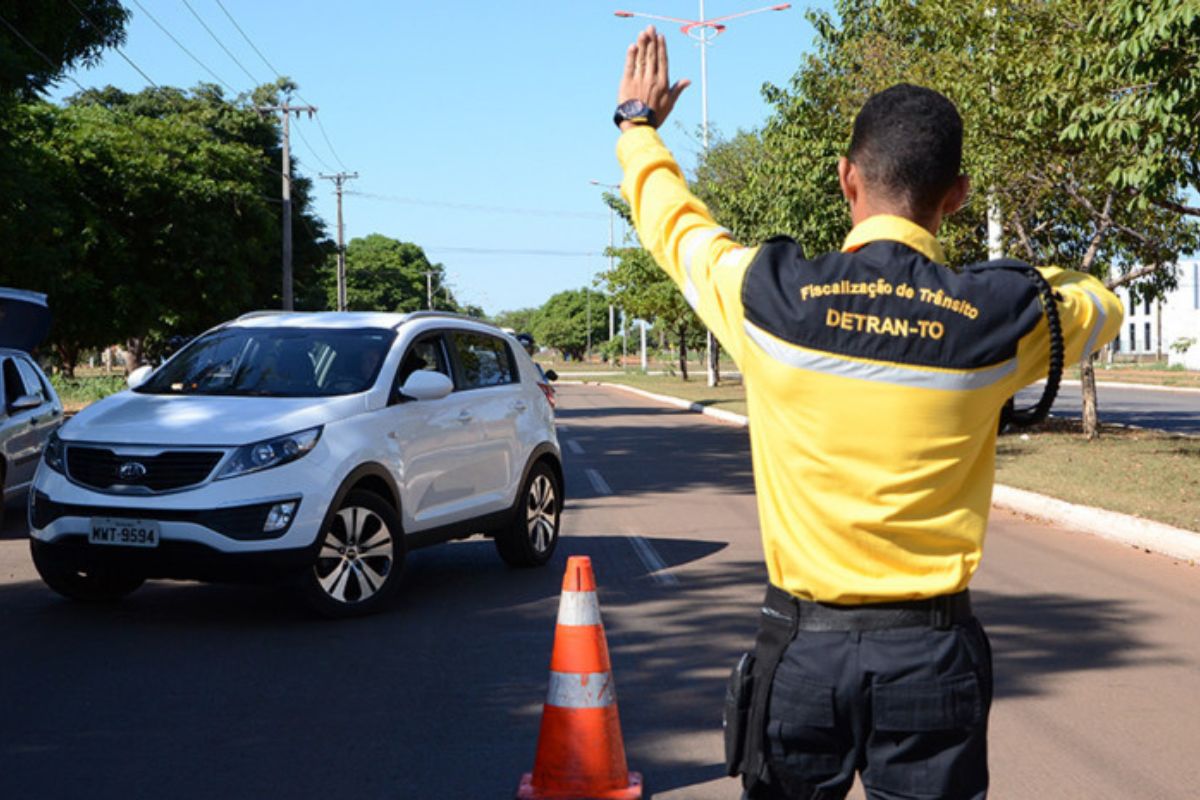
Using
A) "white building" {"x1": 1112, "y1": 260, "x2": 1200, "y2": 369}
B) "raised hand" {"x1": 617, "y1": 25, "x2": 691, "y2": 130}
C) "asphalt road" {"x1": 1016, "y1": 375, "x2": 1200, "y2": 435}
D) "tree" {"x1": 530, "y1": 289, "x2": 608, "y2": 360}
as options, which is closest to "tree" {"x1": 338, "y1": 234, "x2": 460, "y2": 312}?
"tree" {"x1": 530, "y1": 289, "x2": 608, "y2": 360}

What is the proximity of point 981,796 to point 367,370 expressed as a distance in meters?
6.97

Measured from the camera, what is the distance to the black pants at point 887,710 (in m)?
2.49

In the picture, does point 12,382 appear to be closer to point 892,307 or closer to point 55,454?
point 55,454

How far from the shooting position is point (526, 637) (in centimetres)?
782

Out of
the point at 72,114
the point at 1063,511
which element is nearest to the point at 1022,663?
the point at 1063,511

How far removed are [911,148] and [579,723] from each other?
2.83 meters

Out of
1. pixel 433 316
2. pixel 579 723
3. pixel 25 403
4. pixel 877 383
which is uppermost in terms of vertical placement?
pixel 433 316

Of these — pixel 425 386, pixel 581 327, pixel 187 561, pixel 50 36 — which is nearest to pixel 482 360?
pixel 425 386

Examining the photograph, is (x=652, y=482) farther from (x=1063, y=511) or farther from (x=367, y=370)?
(x=367, y=370)

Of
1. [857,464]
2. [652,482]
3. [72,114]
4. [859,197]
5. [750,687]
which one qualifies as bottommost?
[652,482]

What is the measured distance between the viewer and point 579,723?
16.0 ft

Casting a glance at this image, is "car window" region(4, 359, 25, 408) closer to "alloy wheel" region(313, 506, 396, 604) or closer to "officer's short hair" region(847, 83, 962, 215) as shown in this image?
"alloy wheel" region(313, 506, 396, 604)

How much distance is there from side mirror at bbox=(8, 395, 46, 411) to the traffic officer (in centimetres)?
1147

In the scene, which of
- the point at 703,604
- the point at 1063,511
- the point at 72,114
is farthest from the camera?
the point at 72,114
